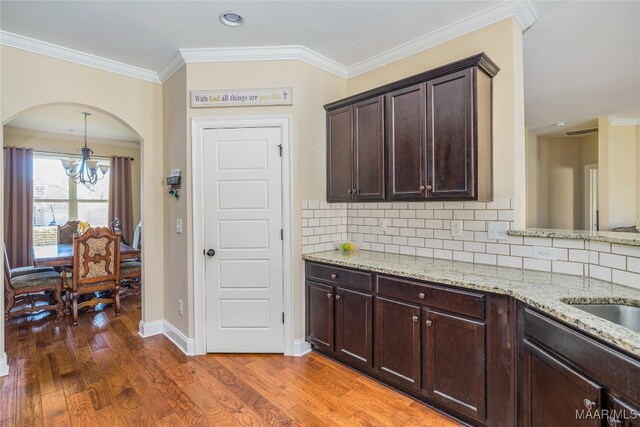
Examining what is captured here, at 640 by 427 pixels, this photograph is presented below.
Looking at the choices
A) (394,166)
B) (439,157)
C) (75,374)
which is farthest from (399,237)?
(75,374)

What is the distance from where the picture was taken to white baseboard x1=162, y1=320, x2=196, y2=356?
285cm

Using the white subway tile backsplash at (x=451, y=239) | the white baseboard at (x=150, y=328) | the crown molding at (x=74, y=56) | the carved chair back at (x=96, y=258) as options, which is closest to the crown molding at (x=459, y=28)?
the white subway tile backsplash at (x=451, y=239)

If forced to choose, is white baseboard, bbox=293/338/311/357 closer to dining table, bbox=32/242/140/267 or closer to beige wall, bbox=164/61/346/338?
beige wall, bbox=164/61/346/338

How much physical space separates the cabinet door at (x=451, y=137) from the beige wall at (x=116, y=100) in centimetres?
267

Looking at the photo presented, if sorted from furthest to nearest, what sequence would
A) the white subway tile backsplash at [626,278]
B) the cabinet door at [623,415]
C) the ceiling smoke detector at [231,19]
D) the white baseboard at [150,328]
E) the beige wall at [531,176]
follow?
the beige wall at [531,176] → the white baseboard at [150,328] → the ceiling smoke detector at [231,19] → the white subway tile backsplash at [626,278] → the cabinet door at [623,415]

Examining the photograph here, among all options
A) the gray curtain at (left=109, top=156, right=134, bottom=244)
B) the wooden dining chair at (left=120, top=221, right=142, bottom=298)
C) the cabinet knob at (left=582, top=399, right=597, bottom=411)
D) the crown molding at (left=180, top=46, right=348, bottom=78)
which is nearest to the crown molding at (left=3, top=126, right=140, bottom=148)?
the gray curtain at (left=109, top=156, right=134, bottom=244)

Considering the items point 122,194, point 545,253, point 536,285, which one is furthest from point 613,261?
point 122,194

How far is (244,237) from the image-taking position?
2812mm

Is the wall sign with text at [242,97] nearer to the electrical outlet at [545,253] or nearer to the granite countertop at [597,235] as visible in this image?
the granite countertop at [597,235]

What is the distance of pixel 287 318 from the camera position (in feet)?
9.16

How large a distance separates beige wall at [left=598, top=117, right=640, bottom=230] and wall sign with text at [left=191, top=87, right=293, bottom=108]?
537 centimetres

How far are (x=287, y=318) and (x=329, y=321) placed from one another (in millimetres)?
402

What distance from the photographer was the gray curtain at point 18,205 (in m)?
4.86

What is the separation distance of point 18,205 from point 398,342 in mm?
6036
